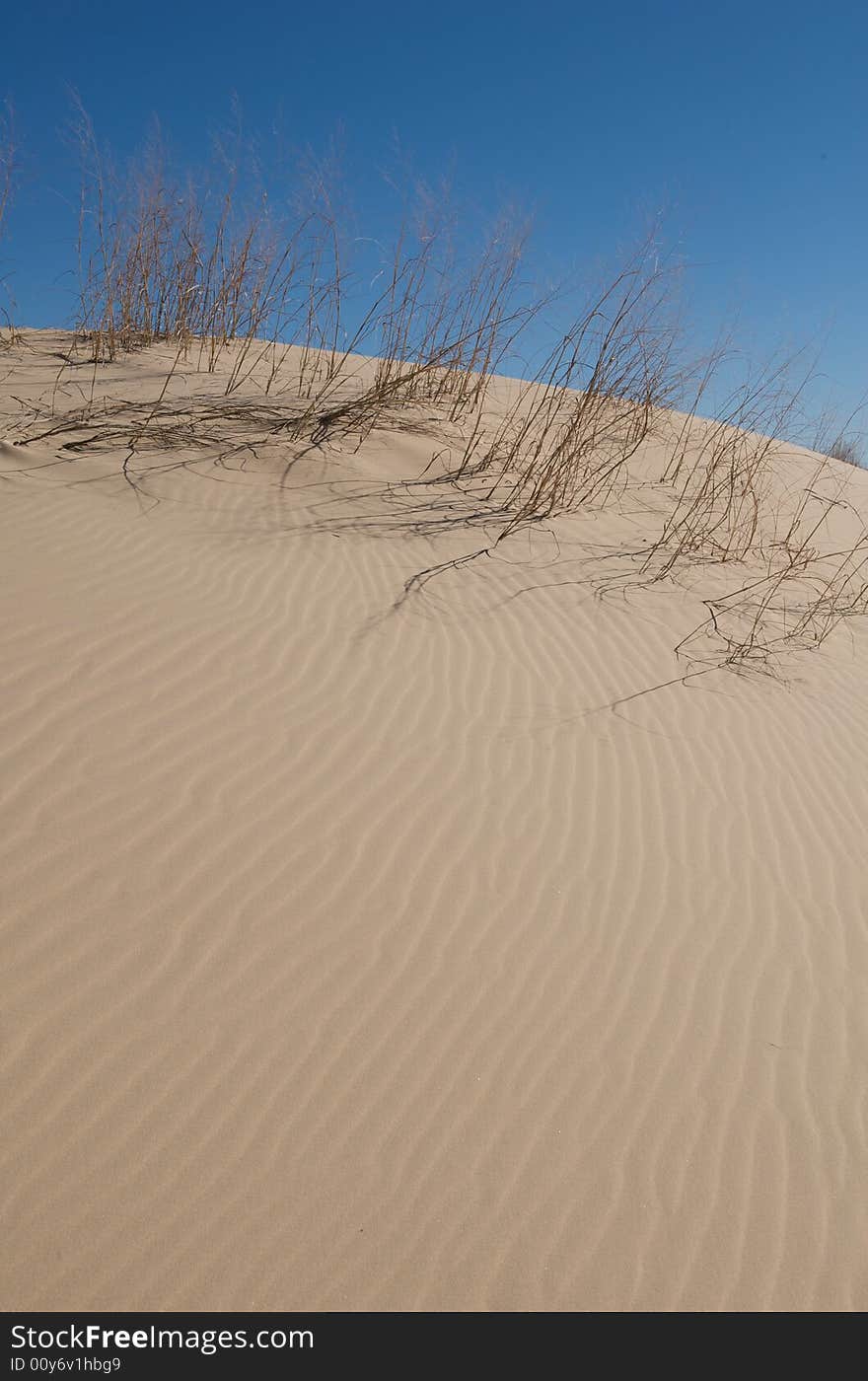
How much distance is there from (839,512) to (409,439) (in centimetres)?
491

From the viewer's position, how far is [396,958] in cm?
278

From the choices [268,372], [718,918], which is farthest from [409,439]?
[718,918]

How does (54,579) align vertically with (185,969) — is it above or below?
above

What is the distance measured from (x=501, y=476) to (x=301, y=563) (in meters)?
2.49

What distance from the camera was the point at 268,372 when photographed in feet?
25.6

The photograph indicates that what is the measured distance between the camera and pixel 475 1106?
7.99 feet

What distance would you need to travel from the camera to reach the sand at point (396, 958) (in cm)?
213

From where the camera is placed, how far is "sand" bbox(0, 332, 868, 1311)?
2.13 m
